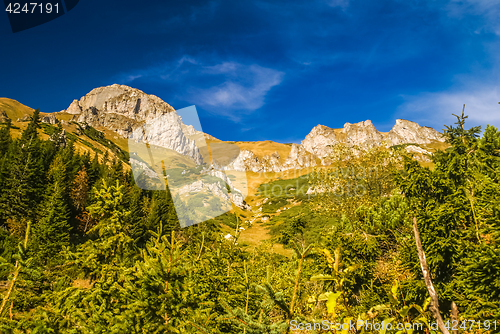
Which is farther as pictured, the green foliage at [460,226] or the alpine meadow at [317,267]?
the green foliage at [460,226]

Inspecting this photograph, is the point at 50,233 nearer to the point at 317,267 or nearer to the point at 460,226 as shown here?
the point at 317,267

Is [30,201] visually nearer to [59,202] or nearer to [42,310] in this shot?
[59,202]

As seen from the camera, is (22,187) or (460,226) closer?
(460,226)

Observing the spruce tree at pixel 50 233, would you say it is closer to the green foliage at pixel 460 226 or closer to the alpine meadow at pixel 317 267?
the alpine meadow at pixel 317 267

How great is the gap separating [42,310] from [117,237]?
4.84 ft

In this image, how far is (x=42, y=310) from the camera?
360 centimetres

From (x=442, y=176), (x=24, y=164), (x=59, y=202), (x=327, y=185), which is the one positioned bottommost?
(x=442, y=176)

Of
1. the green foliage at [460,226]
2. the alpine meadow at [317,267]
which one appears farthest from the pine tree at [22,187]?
the green foliage at [460,226]

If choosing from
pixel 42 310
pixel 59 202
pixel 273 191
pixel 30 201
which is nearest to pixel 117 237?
pixel 42 310

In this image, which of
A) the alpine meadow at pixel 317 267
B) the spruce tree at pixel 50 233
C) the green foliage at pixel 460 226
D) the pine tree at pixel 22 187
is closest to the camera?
the alpine meadow at pixel 317 267

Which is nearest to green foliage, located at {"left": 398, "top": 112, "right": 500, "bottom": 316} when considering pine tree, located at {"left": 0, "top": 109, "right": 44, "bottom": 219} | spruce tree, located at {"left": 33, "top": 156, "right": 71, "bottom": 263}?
spruce tree, located at {"left": 33, "top": 156, "right": 71, "bottom": 263}

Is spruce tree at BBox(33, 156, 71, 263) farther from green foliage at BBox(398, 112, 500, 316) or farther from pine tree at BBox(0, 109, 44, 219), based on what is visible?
green foliage at BBox(398, 112, 500, 316)

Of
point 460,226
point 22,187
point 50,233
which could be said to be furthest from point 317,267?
point 22,187

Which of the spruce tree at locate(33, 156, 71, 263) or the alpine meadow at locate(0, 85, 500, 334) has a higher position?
the spruce tree at locate(33, 156, 71, 263)
